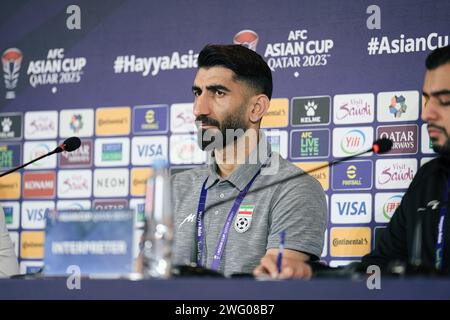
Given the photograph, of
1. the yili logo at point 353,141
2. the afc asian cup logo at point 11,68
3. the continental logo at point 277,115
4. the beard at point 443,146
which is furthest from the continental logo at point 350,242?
the afc asian cup logo at point 11,68

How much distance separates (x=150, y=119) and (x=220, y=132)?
0.84m

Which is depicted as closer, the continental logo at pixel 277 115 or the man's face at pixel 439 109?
the man's face at pixel 439 109

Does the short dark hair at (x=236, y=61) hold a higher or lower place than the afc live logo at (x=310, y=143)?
higher

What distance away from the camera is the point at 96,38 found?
4.14m

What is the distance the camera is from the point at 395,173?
3.41 meters

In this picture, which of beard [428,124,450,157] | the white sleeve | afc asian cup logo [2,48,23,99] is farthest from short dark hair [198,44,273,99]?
afc asian cup logo [2,48,23,99]

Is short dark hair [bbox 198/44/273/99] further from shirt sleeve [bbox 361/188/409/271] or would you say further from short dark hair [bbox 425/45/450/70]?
shirt sleeve [bbox 361/188/409/271]

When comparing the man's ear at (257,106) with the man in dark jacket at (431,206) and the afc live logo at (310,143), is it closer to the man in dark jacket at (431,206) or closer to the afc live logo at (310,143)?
the afc live logo at (310,143)

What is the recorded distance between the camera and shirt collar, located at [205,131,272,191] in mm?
3020

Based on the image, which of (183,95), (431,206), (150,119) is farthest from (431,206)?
(150,119)

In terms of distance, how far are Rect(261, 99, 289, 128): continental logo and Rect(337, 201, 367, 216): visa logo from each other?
0.45 meters

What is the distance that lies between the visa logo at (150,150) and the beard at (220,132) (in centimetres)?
73

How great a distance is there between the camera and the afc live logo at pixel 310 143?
140 inches
